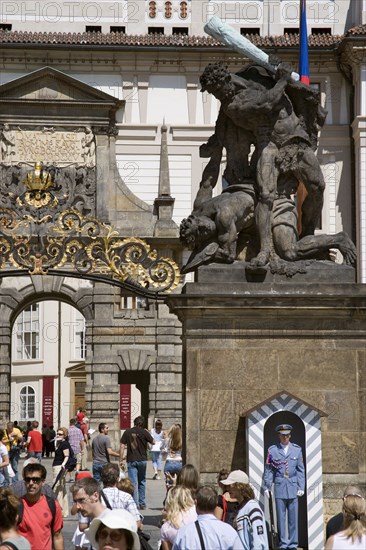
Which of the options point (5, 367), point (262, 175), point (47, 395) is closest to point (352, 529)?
point (262, 175)

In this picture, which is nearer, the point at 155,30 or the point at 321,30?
the point at 155,30

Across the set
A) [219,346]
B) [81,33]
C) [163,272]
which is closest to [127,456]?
[163,272]

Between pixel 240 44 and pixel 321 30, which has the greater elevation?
pixel 321 30

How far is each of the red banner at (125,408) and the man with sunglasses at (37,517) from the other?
38.9m

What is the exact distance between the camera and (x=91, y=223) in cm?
3603

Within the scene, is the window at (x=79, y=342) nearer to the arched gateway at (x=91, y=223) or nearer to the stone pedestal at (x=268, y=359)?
the arched gateway at (x=91, y=223)

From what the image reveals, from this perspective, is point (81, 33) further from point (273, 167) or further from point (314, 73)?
point (273, 167)

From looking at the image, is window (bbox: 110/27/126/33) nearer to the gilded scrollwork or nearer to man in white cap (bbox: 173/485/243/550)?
the gilded scrollwork

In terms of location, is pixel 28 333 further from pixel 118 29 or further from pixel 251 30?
pixel 251 30

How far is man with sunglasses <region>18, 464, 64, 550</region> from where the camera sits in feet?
31.8

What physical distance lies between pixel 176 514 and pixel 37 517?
1018 mm

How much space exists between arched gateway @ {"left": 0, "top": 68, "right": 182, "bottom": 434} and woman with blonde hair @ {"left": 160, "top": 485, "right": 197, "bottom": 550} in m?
26.0

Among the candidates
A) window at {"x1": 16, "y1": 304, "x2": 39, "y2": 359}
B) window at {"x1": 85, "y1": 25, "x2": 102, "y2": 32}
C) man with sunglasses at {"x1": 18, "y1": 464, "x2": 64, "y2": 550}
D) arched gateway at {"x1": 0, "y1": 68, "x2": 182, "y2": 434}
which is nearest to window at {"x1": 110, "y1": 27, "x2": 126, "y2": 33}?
window at {"x1": 85, "y1": 25, "x2": 102, "y2": 32}

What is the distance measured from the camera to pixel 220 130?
618 inches
